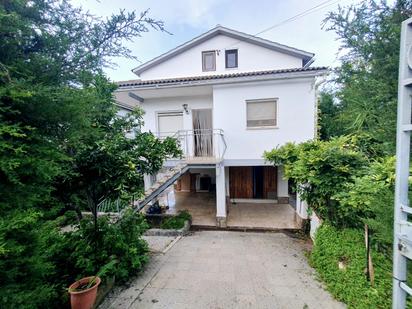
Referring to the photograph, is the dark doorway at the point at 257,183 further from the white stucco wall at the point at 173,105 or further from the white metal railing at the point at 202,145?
the white stucco wall at the point at 173,105

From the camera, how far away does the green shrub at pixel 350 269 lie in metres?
2.97

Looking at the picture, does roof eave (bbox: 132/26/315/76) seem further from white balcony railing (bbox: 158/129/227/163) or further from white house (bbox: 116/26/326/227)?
white balcony railing (bbox: 158/129/227/163)

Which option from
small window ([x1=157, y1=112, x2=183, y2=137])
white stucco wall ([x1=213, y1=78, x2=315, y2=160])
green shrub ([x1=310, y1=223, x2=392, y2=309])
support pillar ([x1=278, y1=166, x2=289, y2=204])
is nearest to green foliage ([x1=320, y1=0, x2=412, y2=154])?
green shrub ([x1=310, y1=223, x2=392, y2=309])

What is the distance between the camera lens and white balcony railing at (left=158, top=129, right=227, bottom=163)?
846 cm

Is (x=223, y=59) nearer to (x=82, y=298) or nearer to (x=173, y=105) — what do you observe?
(x=173, y=105)

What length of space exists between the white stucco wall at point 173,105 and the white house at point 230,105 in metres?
0.05

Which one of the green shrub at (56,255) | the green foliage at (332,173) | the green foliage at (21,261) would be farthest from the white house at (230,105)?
the green foliage at (21,261)

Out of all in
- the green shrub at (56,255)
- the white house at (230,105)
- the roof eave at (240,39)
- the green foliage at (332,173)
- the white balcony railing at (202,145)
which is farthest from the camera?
the roof eave at (240,39)

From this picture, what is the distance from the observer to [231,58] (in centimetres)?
1096

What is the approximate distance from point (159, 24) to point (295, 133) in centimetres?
691

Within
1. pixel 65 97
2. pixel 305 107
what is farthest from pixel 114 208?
pixel 305 107

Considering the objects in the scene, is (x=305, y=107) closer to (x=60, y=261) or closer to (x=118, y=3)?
(x=118, y=3)

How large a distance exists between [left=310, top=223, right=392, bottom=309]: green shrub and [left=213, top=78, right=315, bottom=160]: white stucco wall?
14.0ft

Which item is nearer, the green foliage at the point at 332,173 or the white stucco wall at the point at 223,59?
the green foliage at the point at 332,173
